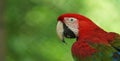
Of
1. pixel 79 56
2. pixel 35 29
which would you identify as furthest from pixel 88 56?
pixel 35 29

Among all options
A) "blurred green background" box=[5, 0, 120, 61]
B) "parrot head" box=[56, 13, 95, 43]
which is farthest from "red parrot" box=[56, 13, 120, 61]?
"blurred green background" box=[5, 0, 120, 61]

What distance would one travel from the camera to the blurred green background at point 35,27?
249cm

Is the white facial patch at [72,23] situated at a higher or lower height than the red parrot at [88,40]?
higher

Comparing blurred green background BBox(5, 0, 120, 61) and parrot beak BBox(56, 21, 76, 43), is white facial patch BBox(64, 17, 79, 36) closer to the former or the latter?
parrot beak BBox(56, 21, 76, 43)

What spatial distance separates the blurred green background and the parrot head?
954 mm

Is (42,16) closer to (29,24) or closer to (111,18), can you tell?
(29,24)

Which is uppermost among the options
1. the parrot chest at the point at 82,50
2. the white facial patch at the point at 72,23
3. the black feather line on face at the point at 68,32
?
the white facial patch at the point at 72,23

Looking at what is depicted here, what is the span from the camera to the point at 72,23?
1473mm

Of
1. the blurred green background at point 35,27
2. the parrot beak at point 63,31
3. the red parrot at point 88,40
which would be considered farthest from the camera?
the blurred green background at point 35,27

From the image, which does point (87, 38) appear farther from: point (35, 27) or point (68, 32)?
point (35, 27)

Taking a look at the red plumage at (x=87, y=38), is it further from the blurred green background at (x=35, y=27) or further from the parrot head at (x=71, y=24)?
the blurred green background at (x=35, y=27)

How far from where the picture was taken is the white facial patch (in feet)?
4.79

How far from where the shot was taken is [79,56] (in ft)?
4.60

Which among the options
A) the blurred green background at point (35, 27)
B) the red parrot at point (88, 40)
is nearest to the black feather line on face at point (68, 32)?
the red parrot at point (88, 40)
